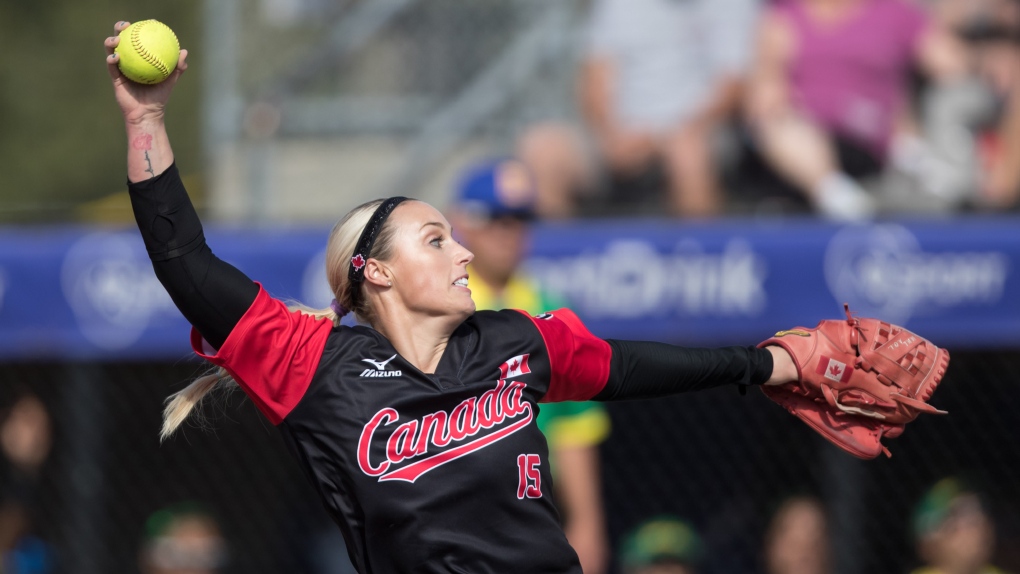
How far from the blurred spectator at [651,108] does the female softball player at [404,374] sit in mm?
2444

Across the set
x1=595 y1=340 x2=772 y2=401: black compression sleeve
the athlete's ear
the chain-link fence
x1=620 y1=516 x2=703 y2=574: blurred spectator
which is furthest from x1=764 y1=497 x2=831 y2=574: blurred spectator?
the athlete's ear

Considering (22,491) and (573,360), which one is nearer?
(573,360)

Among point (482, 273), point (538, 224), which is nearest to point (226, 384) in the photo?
point (482, 273)

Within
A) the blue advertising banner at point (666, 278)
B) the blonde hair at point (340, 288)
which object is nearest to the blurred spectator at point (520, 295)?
the blue advertising banner at point (666, 278)

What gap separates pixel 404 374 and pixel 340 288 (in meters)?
0.32

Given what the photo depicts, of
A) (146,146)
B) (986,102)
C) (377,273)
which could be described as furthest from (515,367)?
(986,102)

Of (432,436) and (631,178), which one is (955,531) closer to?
(631,178)

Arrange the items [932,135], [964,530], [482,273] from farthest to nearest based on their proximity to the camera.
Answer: [932,135] < [964,530] < [482,273]

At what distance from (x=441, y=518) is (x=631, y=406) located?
121 inches

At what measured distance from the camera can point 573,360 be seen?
233 cm

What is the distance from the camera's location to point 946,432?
15.8 feet

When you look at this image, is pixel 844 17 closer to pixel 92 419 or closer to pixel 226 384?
pixel 226 384

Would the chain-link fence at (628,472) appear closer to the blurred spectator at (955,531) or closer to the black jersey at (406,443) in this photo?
the blurred spectator at (955,531)

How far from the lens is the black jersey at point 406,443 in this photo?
6.88ft
